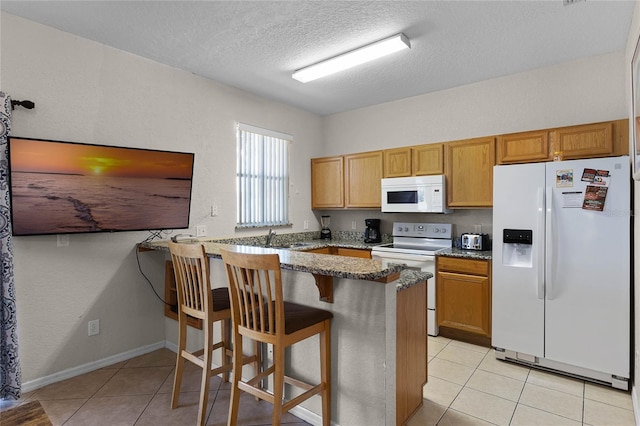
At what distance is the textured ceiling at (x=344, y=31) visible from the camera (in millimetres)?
2379

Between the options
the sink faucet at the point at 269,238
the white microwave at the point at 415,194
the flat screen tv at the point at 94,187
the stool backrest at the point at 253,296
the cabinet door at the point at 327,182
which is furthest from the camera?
the cabinet door at the point at 327,182

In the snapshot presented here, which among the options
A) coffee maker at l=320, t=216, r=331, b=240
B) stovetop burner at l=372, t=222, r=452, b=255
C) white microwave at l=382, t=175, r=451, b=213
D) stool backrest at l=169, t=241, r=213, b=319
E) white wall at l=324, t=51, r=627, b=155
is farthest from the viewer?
coffee maker at l=320, t=216, r=331, b=240

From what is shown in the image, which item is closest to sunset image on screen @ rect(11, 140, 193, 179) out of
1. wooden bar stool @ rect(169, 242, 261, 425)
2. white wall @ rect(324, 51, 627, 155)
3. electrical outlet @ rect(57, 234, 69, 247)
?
electrical outlet @ rect(57, 234, 69, 247)

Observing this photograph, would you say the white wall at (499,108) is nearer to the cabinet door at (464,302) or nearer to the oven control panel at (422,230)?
the oven control panel at (422,230)

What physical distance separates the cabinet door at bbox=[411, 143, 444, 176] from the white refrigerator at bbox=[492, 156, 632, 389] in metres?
0.87

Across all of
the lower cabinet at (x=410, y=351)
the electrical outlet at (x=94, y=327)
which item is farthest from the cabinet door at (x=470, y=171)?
the electrical outlet at (x=94, y=327)

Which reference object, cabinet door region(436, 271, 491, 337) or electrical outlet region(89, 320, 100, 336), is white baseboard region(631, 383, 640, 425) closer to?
cabinet door region(436, 271, 491, 337)

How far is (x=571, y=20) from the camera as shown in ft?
8.38

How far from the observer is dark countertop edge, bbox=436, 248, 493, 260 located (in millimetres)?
3261

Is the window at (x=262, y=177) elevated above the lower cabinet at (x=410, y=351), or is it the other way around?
the window at (x=262, y=177)

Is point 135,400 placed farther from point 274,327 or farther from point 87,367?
point 274,327

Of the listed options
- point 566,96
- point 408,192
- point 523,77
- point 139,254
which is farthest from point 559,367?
point 139,254

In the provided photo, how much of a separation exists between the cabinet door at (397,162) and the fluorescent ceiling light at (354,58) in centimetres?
135

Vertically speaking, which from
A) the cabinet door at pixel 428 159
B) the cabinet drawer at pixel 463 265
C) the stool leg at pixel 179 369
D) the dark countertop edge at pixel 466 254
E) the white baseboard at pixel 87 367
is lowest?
the white baseboard at pixel 87 367
